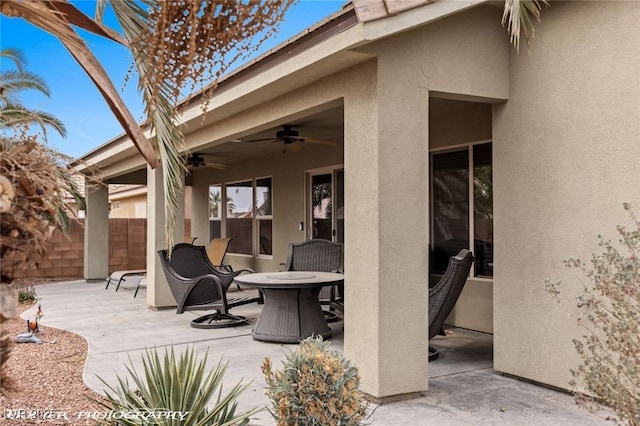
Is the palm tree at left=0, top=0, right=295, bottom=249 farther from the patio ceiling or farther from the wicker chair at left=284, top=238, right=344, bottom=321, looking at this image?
the wicker chair at left=284, top=238, right=344, bottom=321

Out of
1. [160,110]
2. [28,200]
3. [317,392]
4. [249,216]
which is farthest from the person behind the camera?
[249,216]

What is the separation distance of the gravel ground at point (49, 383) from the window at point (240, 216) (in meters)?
6.69

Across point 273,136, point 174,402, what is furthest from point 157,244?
point 174,402

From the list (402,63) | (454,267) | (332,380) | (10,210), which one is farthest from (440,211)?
(10,210)

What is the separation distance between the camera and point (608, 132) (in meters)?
4.82

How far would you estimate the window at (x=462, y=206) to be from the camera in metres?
7.64

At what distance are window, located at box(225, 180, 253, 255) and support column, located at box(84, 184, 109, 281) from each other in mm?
3742

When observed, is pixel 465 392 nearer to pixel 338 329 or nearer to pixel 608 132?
pixel 608 132

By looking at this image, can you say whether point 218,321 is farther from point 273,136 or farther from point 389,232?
point 389,232

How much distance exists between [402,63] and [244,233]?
10279 mm

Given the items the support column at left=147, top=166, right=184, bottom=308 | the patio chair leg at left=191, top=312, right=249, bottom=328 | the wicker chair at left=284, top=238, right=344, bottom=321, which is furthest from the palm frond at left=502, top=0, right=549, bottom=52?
the support column at left=147, top=166, right=184, bottom=308

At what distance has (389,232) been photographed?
16.2 feet

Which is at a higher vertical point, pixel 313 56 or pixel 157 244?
pixel 313 56

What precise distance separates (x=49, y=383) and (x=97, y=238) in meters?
11.0
